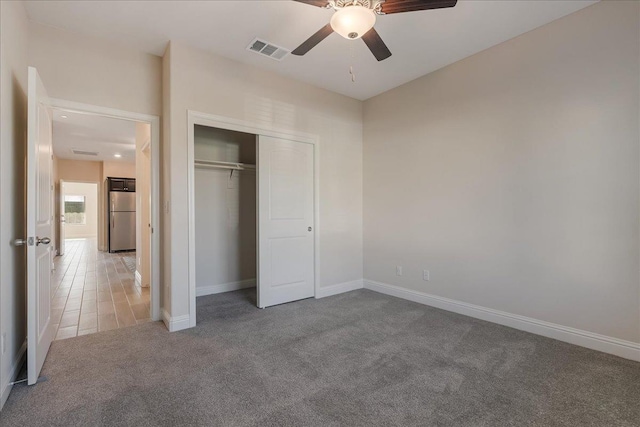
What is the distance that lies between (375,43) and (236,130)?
186 cm

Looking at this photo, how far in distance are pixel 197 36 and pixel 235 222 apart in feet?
8.25

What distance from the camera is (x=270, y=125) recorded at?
147 inches

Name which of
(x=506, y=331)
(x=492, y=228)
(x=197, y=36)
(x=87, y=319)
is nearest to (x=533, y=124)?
(x=492, y=228)

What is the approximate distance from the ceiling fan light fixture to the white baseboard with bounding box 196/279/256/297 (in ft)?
12.2

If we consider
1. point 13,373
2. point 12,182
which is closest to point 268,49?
point 12,182

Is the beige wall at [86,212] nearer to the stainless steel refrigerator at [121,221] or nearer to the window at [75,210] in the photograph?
the window at [75,210]

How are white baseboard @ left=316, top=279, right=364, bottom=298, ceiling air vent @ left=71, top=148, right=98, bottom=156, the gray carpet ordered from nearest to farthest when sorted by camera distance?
1. the gray carpet
2. white baseboard @ left=316, top=279, right=364, bottom=298
3. ceiling air vent @ left=71, top=148, right=98, bottom=156

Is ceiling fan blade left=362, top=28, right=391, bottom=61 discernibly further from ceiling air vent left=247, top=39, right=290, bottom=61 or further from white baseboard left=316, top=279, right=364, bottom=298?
white baseboard left=316, top=279, right=364, bottom=298

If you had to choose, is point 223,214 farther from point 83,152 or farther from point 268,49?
point 83,152

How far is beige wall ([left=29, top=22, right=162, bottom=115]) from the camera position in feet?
9.09

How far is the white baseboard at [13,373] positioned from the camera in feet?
6.02

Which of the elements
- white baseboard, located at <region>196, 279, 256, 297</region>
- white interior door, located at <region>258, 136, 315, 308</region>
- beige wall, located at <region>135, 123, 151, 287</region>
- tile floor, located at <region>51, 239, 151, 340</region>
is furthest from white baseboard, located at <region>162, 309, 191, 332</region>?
beige wall, located at <region>135, 123, 151, 287</region>

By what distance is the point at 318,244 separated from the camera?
4176 millimetres

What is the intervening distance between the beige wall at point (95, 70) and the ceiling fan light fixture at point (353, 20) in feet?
7.69
